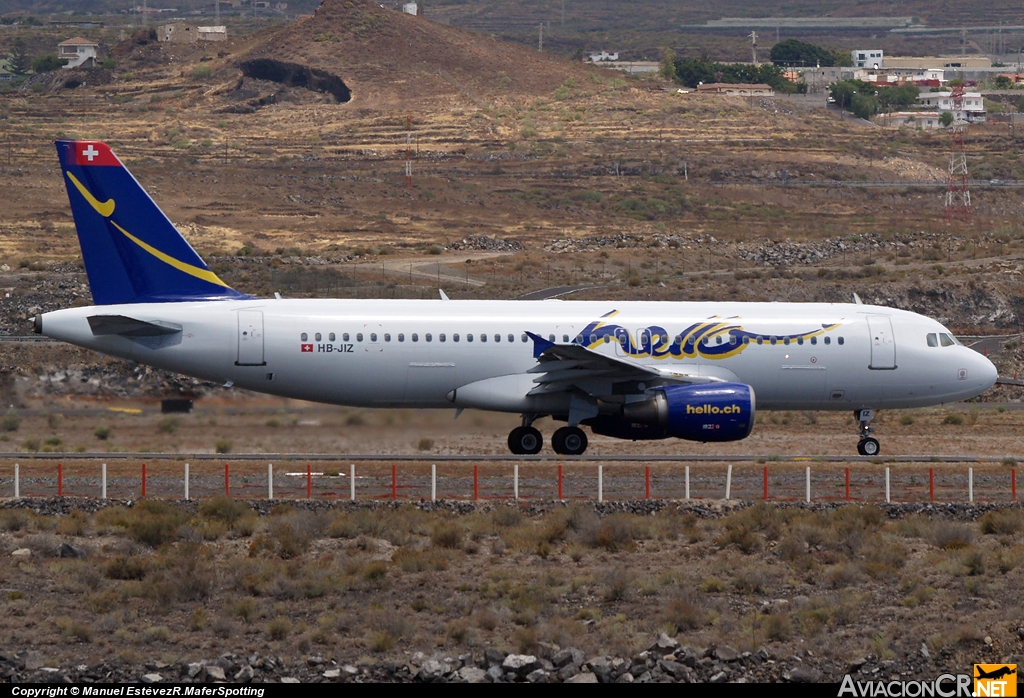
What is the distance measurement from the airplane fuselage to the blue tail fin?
0.68 metres

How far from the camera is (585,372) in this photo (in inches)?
1302

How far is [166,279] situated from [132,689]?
16.1 metres

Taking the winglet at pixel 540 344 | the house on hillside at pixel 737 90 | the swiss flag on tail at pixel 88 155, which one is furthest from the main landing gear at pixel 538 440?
the house on hillside at pixel 737 90

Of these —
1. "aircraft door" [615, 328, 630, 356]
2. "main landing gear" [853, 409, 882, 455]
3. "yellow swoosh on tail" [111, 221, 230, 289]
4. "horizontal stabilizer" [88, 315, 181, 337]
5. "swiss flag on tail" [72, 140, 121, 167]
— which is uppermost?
"swiss flag on tail" [72, 140, 121, 167]

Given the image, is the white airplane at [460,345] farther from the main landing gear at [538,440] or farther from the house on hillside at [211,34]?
the house on hillside at [211,34]

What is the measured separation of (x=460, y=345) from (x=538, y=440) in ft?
10.4

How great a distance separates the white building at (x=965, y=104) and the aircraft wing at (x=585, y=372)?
143687 millimetres

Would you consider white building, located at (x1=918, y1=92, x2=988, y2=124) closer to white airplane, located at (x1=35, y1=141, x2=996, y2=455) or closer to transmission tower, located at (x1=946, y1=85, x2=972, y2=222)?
transmission tower, located at (x1=946, y1=85, x2=972, y2=222)

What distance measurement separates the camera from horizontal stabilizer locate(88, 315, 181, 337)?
3191 centimetres

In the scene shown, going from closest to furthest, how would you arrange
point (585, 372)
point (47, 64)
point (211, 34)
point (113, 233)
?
point (585, 372) < point (113, 233) < point (211, 34) < point (47, 64)

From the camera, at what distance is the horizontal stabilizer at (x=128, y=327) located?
105 feet

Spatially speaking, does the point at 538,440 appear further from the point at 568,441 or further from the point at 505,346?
the point at 505,346

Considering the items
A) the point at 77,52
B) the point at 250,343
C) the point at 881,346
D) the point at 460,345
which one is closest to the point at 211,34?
the point at 77,52

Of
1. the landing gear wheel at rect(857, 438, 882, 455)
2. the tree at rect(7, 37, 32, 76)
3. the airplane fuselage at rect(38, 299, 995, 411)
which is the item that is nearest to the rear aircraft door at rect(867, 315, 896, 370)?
the airplane fuselage at rect(38, 299, 995, 411)
